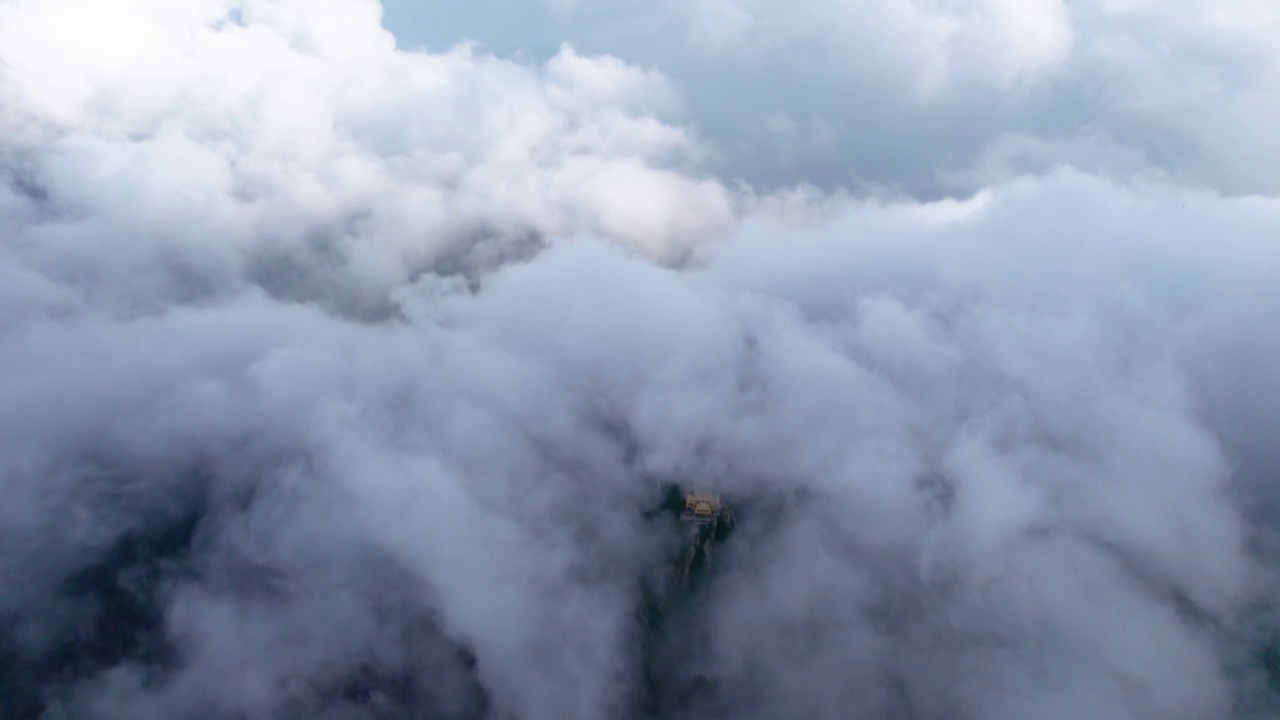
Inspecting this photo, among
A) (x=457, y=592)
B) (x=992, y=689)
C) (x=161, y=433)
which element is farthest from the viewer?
(x=161, y=433)

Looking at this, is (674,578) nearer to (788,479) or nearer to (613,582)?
(613,582)

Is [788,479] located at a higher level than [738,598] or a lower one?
higher

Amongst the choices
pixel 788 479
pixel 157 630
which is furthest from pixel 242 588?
pixel 788 479

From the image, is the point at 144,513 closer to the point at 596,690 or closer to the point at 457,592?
the point at 457,592

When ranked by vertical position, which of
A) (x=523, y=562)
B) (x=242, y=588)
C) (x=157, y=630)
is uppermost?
(x=523, y=562)

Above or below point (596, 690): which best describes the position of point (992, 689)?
above

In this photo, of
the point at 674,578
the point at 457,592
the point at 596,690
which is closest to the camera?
the point at 596,690

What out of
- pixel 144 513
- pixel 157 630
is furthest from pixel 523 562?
pixel 144 513

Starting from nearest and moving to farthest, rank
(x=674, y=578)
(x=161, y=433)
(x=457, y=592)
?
(x=457, y=592), (x=674, y=578), (x=161, y=433)

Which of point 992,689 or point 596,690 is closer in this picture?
point 992,689
